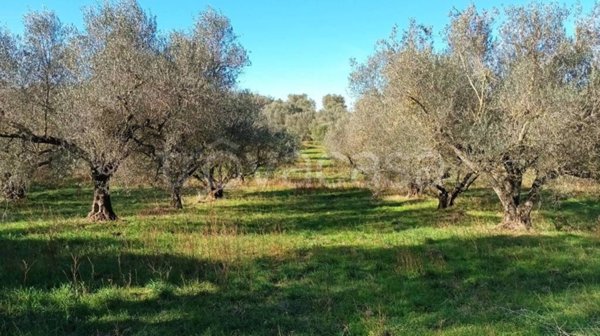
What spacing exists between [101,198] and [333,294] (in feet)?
41.0

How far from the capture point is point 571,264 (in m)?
11.5

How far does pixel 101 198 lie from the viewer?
18359 mm

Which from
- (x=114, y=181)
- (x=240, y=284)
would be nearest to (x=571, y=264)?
(x=240, y=284)

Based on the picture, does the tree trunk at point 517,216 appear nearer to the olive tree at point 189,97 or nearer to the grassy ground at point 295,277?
the grassy ground at point 295,277

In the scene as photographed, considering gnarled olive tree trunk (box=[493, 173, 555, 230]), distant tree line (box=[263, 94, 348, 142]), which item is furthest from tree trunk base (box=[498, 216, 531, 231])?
distant tree line (box=[263, 94, 348, 142])

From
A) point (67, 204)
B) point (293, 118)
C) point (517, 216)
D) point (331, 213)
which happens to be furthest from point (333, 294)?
point (293, 118)

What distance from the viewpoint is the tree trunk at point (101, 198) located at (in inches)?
707

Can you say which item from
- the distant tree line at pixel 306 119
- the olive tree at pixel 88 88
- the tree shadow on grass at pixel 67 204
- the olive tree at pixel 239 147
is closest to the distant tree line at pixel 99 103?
the olive tree at pixel 88 88

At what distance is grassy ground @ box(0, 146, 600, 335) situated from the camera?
756cm

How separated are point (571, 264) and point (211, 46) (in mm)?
20481

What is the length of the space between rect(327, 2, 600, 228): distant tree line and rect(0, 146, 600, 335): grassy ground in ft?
7.88

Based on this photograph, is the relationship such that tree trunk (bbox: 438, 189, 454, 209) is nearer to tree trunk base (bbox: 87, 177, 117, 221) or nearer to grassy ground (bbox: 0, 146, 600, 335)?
grassy ground (bbox: 0, 146, 600, 335)

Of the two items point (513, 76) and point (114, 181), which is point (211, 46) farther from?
point (513, 76)

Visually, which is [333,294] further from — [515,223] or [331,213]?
[331,213]
